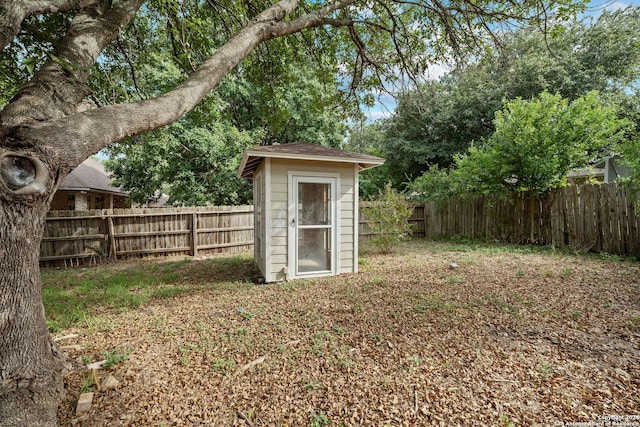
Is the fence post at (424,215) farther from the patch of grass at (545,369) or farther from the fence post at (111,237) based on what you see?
the fence post at (111,237)

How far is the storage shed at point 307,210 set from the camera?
4.96m

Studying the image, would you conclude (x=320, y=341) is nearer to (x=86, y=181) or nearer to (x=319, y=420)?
(x=319, y=420)

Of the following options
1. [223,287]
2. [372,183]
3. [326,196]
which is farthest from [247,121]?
[223,287]

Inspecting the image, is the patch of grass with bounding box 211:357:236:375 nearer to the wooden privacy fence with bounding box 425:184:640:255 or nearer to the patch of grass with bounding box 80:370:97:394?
the patch of grass with bounding box 80:370:97:394

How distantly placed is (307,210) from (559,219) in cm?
681

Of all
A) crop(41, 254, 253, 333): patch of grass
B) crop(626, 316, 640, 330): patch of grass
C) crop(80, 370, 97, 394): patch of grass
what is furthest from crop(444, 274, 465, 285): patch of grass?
crop(80, 370, 97, 394): patch of grass

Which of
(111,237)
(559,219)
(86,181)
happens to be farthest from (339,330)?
(86,181)

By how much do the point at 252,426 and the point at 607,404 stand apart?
7.35 ft

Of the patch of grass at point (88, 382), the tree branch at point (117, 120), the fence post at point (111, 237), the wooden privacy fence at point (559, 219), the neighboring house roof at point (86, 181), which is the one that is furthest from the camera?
the neighboring house roof at point (86, 181)

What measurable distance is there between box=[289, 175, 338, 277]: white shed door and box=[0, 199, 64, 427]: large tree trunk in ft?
11.8

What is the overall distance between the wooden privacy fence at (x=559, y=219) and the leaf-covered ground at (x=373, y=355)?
2.61 metres

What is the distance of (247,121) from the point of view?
42.9 ft

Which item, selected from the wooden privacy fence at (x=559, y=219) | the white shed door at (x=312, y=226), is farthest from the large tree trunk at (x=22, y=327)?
the wooden privacy fence at (x=559, y=219)

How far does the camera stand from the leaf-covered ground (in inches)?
71.2
